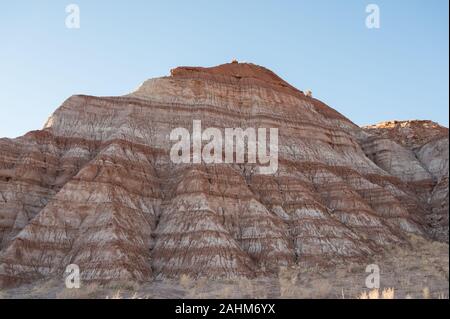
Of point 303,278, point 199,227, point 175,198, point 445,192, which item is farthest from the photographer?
point 445,192

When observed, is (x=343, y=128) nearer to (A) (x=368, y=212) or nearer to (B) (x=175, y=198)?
(A) (x=368, y=212)

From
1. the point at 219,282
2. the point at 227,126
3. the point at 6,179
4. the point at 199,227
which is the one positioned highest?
the point at 227,126

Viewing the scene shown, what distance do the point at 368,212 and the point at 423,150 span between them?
63.1 feet

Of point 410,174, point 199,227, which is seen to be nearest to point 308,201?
point 199,227

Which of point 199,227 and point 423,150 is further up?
point 423,150

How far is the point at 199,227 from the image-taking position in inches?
1223
